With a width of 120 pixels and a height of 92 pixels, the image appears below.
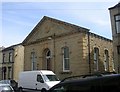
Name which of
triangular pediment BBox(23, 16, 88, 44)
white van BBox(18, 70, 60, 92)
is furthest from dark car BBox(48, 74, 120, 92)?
triangular pediment BBox(23, 16, 88, 44)

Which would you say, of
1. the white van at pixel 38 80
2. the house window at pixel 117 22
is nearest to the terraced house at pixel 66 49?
the house window at pixel 117 22

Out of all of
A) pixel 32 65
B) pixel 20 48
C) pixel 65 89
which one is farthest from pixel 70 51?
pixel 65 89

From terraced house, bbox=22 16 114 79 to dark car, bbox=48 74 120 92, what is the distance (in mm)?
20065

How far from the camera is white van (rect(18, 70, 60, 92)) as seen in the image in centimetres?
2181

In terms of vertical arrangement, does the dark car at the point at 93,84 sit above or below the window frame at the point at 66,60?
below

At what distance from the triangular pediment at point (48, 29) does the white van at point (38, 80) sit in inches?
289

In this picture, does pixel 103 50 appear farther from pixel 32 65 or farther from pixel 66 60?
pixel 32 65

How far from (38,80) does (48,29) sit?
1092cm

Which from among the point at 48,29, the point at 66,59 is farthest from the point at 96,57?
the point at 48,29

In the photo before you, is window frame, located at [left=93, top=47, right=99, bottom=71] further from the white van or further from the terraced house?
the white van

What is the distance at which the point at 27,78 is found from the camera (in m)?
25.2

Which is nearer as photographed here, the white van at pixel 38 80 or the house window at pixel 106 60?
the white van at pixel 38 80

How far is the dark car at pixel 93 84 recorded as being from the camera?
223 inches

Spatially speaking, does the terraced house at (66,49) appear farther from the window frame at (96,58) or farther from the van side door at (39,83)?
the van side door at (39,83)
